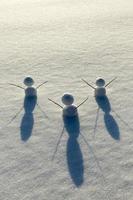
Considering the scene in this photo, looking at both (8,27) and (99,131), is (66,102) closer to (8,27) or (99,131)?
(99,131)

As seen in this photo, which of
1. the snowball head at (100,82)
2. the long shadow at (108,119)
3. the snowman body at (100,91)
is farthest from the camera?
the snowman body at (100,91)

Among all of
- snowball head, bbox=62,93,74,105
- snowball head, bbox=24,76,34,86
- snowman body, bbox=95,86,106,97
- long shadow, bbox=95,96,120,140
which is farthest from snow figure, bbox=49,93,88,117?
snowball head, bbox=24,76,34,86

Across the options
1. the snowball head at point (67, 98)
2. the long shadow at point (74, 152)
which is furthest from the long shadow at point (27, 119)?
the snowball head at point (67, 98)

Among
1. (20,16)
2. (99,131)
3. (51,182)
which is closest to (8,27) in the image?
(20,16)

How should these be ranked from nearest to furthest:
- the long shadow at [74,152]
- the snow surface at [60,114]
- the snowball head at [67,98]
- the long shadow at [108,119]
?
the snow surface at [60,114]
the long shadow at [74,152]
the long shadow at [108,119]
the snowball head at [67,98]

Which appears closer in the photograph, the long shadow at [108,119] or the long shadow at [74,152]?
the long shadow at [74,152]

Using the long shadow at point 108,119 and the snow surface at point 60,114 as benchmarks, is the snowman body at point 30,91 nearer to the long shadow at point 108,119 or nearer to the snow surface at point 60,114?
the snow surface at point 60,114

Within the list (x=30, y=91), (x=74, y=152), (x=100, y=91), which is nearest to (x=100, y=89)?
(x=100, y=91)
